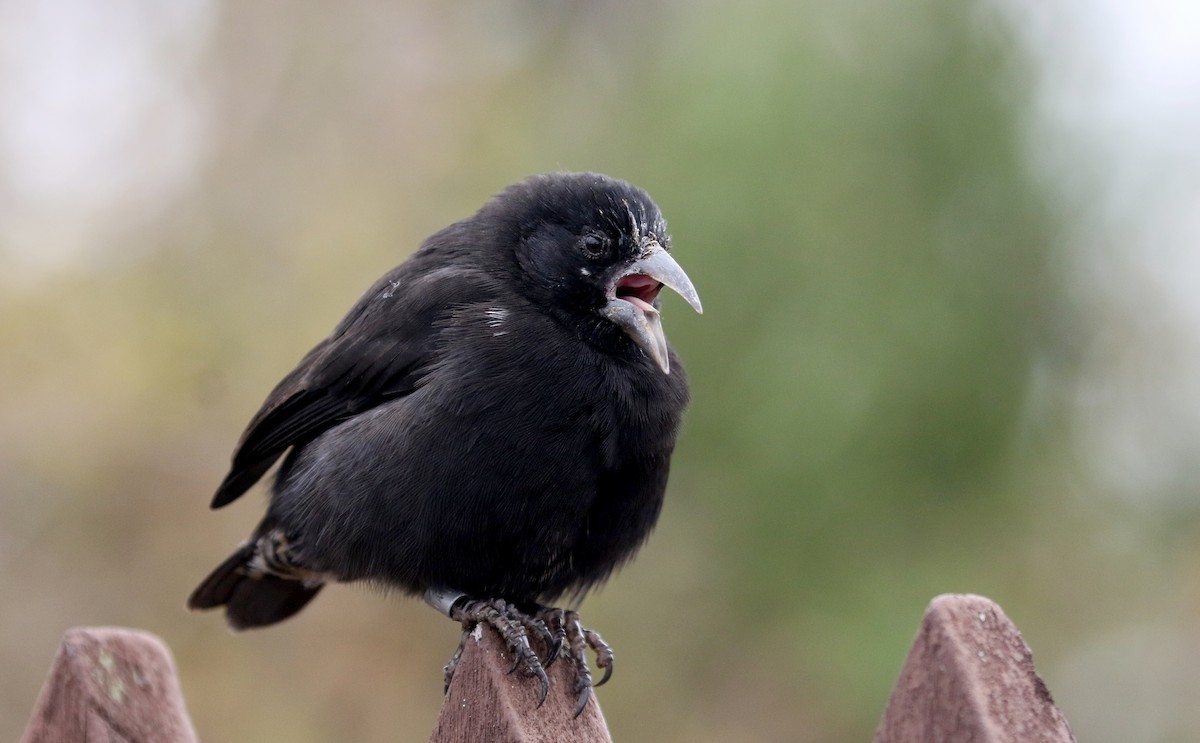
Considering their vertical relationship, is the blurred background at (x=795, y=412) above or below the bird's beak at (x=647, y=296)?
above

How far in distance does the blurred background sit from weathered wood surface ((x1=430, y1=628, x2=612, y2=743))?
202 inches

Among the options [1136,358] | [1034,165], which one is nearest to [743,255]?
[1034,165]

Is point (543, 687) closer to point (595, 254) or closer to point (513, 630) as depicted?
point (513, 630)

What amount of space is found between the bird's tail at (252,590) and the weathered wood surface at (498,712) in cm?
163

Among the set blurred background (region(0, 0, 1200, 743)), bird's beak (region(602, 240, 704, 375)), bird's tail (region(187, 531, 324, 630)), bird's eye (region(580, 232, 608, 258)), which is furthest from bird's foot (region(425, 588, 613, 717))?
blurred background (region(0, 0, 1200, 743))

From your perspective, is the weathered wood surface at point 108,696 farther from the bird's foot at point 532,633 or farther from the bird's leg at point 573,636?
the bird's leg at point 573,636

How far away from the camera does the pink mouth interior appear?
11.7ft

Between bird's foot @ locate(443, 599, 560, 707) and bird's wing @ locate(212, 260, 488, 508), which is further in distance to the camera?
bird's wing @ locate(212, 260, 488, 508)

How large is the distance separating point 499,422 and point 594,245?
0.69 meters

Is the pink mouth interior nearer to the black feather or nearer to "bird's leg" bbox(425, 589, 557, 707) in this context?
the black feather

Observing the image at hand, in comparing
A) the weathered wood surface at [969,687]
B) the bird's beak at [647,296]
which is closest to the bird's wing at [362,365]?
the bird's beak at [647,296]

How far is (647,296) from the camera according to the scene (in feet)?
12.0

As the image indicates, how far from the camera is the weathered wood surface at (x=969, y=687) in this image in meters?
1.80

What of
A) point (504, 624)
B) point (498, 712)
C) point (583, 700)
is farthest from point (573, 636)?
point (498, 712)
